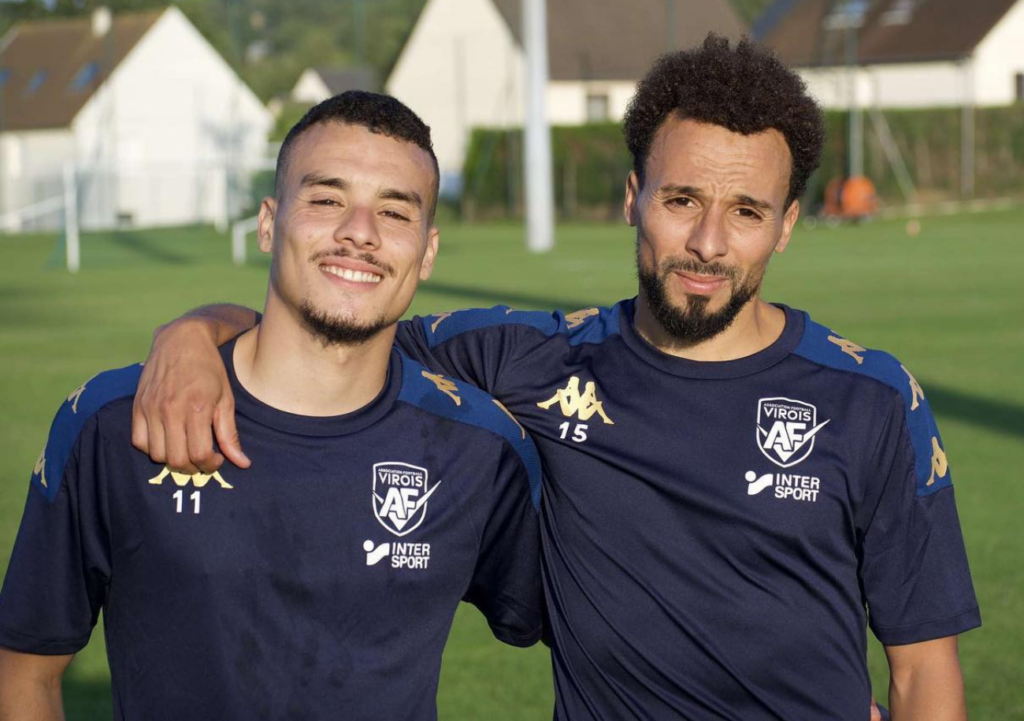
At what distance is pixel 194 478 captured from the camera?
10.4 ft

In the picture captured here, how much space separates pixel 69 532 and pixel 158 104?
55.4m

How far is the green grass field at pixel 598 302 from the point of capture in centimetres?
613

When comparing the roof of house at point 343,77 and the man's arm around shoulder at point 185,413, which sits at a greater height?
the roof of house at point 343,77

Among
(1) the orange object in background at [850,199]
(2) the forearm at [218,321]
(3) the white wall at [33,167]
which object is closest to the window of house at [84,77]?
(3) the white wall at [33,167]

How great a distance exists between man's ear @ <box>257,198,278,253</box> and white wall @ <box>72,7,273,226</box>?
4502cm

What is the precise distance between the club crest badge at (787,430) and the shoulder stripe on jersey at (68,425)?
1.40 metres

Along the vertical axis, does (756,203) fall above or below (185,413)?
above

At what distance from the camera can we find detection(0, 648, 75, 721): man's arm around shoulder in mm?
3176

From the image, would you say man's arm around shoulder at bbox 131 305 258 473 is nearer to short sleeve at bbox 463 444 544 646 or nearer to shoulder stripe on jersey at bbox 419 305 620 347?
short sleeve at bbox 463 444 544 646

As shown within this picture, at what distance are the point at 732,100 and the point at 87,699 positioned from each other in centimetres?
364

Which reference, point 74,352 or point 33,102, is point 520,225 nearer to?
point 33,102

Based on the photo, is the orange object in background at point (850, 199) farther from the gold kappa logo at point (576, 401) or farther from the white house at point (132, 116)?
the gold kappa logo at point (576, 401)

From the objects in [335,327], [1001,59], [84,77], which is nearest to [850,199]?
[1001,59]

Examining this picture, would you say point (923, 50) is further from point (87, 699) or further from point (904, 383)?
point (904, 383)
